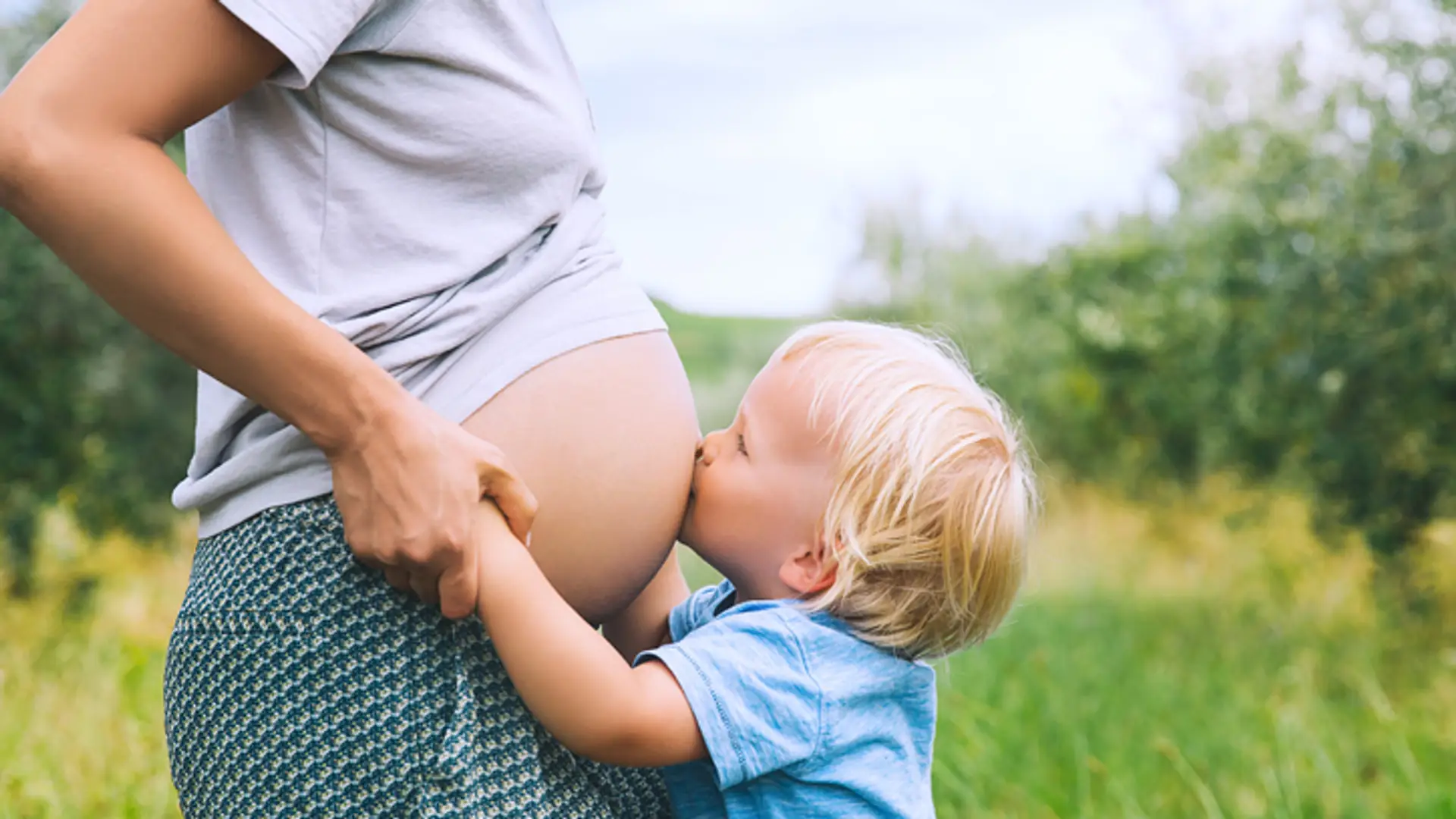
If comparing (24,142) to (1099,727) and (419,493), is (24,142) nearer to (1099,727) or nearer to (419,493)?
(419,493)

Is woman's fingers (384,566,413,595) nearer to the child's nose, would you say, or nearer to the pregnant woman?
the pregnant woman

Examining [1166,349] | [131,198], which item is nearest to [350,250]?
[131,198]

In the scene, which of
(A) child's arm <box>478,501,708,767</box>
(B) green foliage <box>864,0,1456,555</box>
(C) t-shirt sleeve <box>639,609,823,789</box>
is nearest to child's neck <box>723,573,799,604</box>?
(C) t-shirt sleeve <box>639,609,823,789</box>

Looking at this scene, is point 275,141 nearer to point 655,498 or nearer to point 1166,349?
point 655,498

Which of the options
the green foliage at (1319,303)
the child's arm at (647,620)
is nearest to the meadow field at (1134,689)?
the green foliage at (1319,303)

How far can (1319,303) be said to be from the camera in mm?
5301

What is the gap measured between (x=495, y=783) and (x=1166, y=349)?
289 inches

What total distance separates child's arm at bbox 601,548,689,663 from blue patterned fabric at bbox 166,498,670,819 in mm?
383

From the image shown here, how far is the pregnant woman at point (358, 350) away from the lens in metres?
1.09

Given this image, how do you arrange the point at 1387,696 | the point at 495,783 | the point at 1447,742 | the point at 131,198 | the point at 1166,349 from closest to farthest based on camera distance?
1. the point at 131,198
2. the point at 495,783
3. the point at 1447,742
4. the point at 1387,696
5. the point at 1166,349

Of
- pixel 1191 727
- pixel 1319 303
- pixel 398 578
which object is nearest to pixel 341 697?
pixel 398 578

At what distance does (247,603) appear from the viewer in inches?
49.9

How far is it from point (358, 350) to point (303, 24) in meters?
0.27

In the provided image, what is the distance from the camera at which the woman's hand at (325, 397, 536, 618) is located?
115cm
